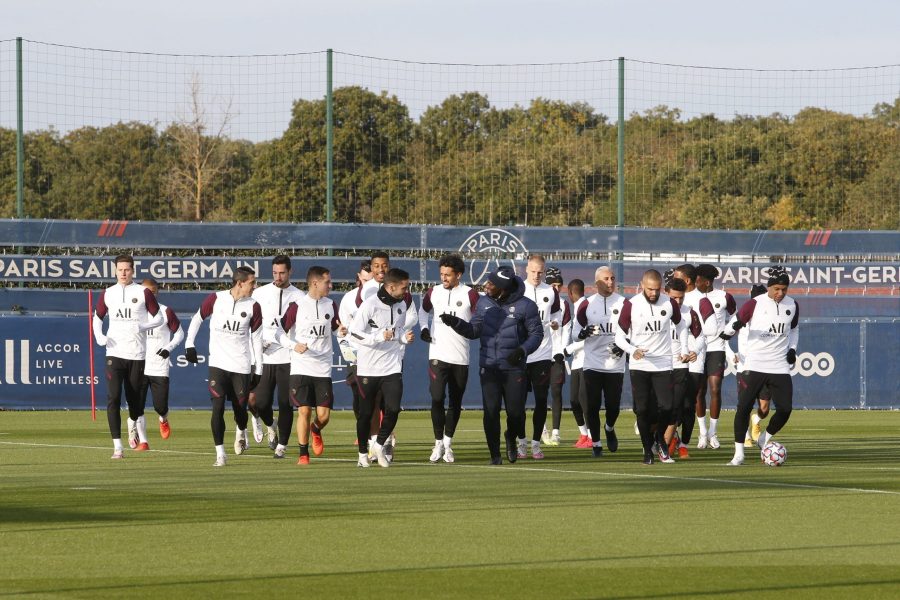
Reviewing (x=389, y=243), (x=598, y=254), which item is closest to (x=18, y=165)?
(x=389, y=243)

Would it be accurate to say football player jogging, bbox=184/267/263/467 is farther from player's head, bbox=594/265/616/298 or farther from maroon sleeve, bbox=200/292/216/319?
player's head, bbox=594/265/616/298

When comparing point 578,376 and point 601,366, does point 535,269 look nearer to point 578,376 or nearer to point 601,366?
point 601,366

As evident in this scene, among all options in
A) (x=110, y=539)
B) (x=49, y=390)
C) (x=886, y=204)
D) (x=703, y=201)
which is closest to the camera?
(x=110, y=539)

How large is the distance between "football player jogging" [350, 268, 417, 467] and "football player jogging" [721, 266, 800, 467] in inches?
143

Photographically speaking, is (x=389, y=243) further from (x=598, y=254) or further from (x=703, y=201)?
(x=703, y=201)

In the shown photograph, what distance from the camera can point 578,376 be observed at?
1916 cm

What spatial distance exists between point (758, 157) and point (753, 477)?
17047 mm

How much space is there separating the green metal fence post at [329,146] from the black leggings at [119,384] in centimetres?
1068

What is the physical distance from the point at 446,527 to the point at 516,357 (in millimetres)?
4931

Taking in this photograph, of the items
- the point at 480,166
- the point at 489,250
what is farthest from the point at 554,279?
the point at 480,166

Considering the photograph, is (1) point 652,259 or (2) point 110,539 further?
(1) point 652,259

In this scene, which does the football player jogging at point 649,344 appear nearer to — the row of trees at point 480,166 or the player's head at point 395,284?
the player's head at point 395,284

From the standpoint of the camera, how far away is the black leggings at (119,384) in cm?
1684

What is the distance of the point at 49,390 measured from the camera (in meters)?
26.8
